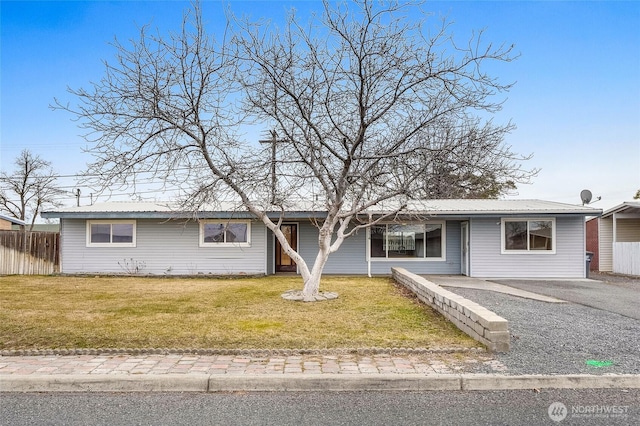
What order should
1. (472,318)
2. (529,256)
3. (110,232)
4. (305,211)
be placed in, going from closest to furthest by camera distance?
1. (472,318)
2. (305,211)
3. (529,256)
4. (110,232)

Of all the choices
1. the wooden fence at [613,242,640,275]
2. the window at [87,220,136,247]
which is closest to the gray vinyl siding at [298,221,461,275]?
the window at [87,220,136,247]

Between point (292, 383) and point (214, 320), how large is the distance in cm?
320

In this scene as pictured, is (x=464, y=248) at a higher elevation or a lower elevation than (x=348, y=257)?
higher

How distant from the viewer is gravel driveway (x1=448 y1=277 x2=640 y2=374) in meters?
4.67

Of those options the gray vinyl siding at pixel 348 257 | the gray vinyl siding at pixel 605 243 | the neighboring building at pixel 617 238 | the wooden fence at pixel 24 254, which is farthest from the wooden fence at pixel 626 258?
the wooden fence at pixel 24 254

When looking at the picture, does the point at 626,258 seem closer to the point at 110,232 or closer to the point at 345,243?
the point at 345,243

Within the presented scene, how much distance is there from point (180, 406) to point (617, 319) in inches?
301

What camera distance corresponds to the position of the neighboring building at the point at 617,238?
1750 centimetres

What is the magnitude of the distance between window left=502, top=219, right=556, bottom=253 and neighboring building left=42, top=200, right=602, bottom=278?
3 cm

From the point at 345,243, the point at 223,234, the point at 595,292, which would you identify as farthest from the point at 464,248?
the point at 223,234

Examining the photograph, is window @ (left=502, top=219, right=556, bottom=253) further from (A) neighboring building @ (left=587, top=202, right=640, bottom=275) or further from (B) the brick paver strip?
(B) the brick paver strip

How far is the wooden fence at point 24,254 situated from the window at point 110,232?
1.70 meters

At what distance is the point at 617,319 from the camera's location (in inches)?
299

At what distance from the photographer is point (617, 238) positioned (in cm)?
1959
